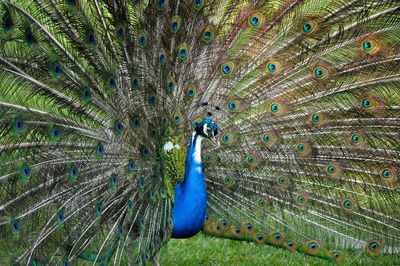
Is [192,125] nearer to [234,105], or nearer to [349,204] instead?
[234,105]

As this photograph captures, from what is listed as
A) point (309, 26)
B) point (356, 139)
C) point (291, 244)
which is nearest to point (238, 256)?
point (291, 244)

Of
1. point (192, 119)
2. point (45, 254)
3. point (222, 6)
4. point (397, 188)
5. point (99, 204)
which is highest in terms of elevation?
point (222, 6)

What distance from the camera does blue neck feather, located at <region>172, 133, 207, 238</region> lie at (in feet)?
11.6

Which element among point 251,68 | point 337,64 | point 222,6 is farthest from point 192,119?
point 337,64

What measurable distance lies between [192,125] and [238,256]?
5.58 ft

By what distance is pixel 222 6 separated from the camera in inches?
138

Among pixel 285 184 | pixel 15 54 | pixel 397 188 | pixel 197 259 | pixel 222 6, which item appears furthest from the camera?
pixel 197 259

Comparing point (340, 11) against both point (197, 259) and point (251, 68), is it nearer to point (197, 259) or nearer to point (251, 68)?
point (251, 68)

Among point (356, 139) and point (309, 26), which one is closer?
point (309, 26)

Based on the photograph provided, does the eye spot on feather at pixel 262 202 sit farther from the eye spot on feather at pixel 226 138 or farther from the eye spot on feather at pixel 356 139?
the eye spot on feather at pixel 356 139

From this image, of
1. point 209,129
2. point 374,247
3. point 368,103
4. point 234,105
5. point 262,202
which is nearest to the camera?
point 209,129

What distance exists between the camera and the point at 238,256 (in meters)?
4.75

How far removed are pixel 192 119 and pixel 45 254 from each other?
4.91 feet

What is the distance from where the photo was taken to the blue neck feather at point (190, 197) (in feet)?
11.6
